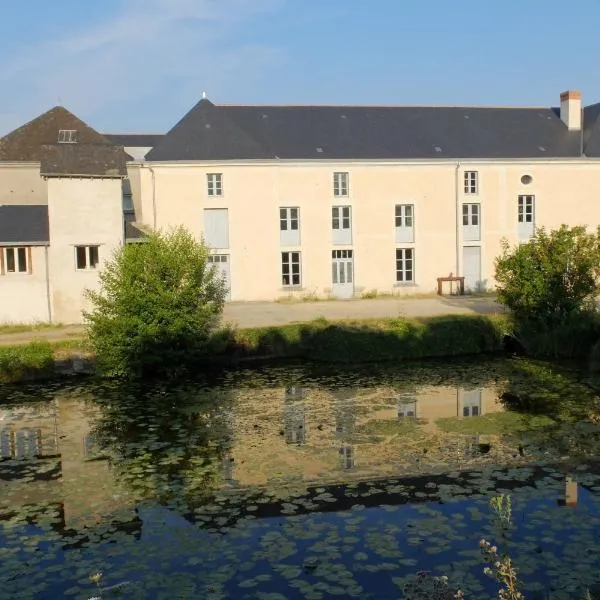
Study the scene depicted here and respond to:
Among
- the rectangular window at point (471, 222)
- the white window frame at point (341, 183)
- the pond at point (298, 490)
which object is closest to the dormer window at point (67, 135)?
the white window frame at point (341, 183)

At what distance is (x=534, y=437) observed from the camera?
476 inches

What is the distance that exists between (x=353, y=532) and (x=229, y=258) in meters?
21.0

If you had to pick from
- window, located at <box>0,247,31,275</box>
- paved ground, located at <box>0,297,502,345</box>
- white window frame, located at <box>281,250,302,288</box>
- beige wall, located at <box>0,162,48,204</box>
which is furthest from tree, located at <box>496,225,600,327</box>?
beige wall, located at <box>0,162,48,204</box>

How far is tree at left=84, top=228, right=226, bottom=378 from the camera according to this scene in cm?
1694

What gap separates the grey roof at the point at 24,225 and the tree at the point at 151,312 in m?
6.15

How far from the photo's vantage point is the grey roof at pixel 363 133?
1145 inches

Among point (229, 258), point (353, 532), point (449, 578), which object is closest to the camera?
point (449, 578)

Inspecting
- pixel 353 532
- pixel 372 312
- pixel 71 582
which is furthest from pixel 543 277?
pixel 71 582

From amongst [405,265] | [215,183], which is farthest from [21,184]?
[405,265]

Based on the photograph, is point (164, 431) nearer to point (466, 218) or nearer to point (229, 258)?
point (229, 258)

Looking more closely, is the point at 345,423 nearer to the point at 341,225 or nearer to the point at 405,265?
the point at 341,225

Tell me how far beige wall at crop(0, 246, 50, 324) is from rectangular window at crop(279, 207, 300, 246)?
31.6 ft

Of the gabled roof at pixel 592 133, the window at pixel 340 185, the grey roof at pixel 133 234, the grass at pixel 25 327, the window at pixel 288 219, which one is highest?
the gabled roof at pixel 592 133

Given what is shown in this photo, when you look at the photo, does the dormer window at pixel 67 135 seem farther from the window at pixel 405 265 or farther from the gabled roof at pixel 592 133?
the gabled roof at pixel 592 133
